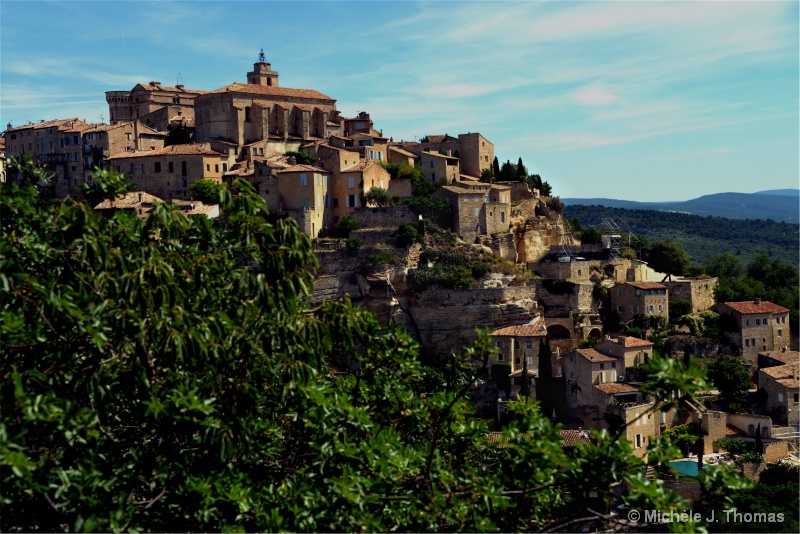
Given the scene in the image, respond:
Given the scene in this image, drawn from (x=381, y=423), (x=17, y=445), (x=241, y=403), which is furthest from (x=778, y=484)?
(x=17, y=445)

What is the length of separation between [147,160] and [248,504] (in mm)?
47601

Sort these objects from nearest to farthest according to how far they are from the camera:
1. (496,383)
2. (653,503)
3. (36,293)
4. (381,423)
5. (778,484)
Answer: (653,503) < (36,293) < (381,423) < (778,484) < (496,383)

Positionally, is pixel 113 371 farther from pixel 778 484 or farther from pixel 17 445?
pixel 778 484

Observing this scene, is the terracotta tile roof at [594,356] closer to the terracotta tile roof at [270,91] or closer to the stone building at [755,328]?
the stone building at [755,328]

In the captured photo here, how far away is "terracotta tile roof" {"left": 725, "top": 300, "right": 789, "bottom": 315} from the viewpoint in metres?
46.0

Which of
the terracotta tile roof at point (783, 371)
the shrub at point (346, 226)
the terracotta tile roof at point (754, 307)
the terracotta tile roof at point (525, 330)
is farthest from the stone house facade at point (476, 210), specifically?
the terracotta tile roof at point (783, 371)

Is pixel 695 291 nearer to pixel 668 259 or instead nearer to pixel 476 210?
pixel 668 259

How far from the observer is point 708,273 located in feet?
184

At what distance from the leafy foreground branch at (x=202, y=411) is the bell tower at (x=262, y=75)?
5527 centimetres

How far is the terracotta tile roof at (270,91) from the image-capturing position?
57.8 meters

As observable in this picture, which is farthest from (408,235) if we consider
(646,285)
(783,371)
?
(783,371)

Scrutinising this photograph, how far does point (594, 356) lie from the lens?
41.6 meters

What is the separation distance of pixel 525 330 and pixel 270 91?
25356 millimetres

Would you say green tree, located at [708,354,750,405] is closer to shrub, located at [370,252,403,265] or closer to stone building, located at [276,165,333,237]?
shrub, located at [370,252,403,265]
